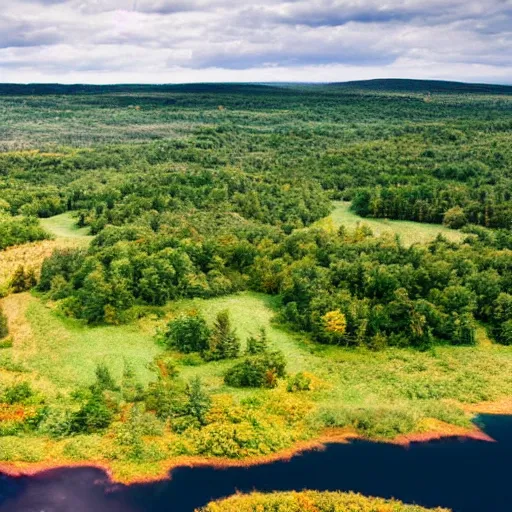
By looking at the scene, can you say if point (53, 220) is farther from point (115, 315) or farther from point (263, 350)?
point (263, 350)

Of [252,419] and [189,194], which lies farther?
[189,194]

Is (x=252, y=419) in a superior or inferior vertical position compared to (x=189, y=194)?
inferior

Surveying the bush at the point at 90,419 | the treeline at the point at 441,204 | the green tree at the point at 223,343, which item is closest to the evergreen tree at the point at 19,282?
the green tree at the point at 223,343

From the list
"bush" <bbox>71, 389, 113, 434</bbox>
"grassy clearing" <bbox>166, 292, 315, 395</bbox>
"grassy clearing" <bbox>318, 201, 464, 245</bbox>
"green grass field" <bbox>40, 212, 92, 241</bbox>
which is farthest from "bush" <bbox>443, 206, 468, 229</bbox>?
"bush" <bbox>71, 389, 113, 434</bbox>

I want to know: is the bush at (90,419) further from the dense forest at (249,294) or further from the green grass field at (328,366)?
the green grass field at (328,366)

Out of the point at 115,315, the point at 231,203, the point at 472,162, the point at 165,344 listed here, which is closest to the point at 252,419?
the point at 165,344
